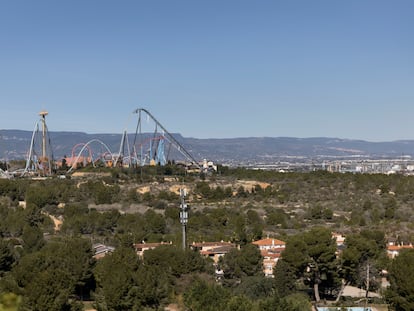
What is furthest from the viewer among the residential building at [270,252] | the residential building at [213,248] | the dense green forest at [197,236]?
the residential building at [213,248]

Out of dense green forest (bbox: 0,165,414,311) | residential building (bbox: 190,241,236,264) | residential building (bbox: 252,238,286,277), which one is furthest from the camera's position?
residential building (bbox: 190,241,236,264)

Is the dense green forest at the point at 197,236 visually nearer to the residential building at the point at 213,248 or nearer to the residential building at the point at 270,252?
the residential building at the point at 213,248

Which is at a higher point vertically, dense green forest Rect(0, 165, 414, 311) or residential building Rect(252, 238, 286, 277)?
dense green forest Rect(0, 165, 414, 311)

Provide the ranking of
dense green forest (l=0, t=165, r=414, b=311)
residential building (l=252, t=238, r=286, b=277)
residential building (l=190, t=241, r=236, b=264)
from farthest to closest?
residential building (l=190, t=241, r=236, b=264), residential building (l=252, t=238, r=286, b=277), dense green forest (l=0, t=165, r=414, b=311)

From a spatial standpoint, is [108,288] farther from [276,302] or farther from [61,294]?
[276,302]

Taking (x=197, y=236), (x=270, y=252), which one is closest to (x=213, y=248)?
(x=270, y=252)

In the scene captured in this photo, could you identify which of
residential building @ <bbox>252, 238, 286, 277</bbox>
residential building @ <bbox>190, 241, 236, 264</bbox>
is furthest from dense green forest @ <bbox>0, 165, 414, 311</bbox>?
residential building @ <bbox>252, 238, 286, 277</bbox>

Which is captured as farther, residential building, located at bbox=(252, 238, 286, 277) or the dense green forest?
residential building, located at bbox=(252, 238, 286, 277)

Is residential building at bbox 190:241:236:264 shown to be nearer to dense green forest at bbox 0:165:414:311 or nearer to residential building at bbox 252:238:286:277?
dense green forest at bbox 0:165:414:311

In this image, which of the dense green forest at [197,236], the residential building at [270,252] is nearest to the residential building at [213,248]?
the dense green forest at [197,236]
